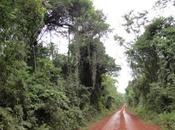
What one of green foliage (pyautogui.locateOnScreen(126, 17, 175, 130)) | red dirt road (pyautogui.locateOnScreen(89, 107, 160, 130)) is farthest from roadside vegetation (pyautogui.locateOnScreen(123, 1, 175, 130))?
red dirt road (pyautogui.locateOnScreen(89, 107, 160, 130))

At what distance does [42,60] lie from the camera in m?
23.2

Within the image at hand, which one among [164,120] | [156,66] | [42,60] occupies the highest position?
[156,66]

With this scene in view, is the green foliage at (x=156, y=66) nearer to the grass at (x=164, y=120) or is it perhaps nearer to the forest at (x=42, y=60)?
the grass at (x=164, y=120)

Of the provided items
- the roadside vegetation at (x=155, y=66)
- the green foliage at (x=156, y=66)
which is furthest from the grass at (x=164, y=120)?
the green foliage at (x=156, y=66)

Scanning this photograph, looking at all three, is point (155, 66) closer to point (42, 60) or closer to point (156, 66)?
point (156, 66)

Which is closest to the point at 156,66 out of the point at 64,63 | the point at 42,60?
the point at 64,63

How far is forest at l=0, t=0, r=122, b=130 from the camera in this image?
14261 millimetres

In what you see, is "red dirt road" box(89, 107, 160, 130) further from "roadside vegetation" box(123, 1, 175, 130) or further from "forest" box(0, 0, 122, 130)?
"forest" box(0, 0, 122, 130)

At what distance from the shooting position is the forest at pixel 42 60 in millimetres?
14261

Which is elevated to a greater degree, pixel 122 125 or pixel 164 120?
pixel 164 120

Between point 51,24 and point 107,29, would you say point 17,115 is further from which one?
point 107,29

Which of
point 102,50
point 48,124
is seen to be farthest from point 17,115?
point 102,50

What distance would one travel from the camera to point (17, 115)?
15.1 meters

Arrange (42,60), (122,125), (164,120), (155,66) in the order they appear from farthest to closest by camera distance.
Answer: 1. (155,66)
2. (122,125)
3. (164,120)
4. (42,60)
